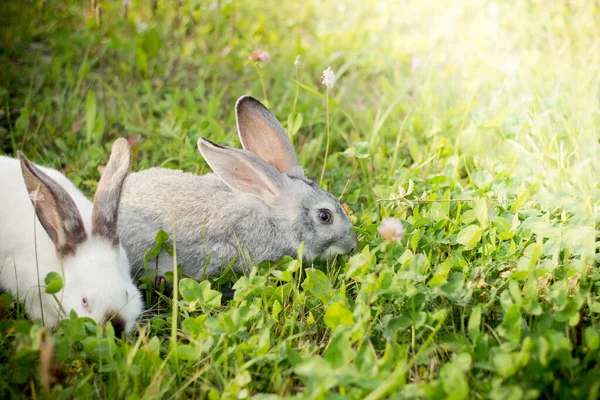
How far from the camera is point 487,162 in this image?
4285 mm

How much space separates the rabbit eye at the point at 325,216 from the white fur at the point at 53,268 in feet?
4.01

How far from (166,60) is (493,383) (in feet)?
14.9

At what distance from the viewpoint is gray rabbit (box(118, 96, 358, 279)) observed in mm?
3615

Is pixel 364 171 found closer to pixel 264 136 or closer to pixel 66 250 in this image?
pixel 264 136

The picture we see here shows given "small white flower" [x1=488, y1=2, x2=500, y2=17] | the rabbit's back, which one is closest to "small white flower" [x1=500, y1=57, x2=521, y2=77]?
"small white flower" [x1=488, y1=2, x2=500, y2=17]

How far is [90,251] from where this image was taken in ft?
10.2

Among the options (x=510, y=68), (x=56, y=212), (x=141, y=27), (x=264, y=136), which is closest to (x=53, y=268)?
(x=56, y=212)

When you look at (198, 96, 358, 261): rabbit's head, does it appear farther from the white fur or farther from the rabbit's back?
the white fur

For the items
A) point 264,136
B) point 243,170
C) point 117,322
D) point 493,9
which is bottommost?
point 117,322

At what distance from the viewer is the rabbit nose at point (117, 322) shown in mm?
2932

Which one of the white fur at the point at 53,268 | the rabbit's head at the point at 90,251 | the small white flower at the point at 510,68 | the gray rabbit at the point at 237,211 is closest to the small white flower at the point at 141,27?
the gray rabbit at the point at 237,211

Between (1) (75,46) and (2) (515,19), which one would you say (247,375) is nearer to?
(1) (75,46)

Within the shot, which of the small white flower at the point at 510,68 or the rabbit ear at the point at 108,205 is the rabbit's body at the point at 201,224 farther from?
the small white flower at the point at 510,68

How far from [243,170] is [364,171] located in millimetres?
929
